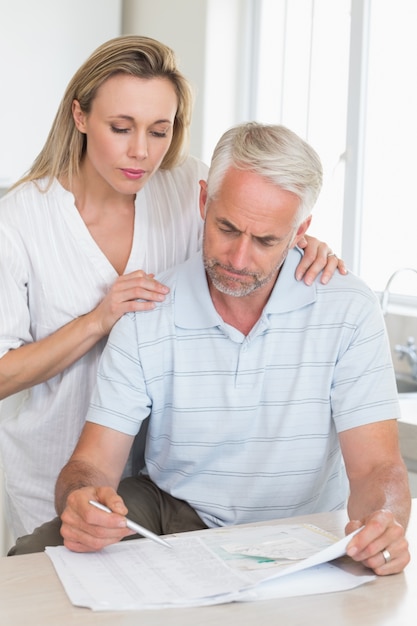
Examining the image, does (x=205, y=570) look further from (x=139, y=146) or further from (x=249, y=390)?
(x=139, y=146)

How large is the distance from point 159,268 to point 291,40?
6.76 feet

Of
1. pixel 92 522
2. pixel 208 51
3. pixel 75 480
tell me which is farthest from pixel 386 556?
pixel 208 51

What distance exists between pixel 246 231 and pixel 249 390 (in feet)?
0.93

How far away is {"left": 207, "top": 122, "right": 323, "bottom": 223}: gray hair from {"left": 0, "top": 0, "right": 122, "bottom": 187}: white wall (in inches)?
80.6

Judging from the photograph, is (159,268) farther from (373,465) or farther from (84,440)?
(373,465)

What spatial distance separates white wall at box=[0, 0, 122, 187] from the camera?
3.51 metres

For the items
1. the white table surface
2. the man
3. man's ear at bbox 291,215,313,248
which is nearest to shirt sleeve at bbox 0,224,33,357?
the man

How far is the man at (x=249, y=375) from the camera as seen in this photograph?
1.62 m

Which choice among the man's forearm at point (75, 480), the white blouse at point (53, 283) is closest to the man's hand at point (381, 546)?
the man's forearm at point (75, 480)

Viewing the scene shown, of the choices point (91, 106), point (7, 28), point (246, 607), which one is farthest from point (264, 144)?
point (7, 28)

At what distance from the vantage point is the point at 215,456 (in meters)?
1.69

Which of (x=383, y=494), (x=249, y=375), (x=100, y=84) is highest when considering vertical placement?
(x=100, y=84)

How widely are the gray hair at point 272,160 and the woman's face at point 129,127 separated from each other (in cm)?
16

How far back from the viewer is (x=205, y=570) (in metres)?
1.26
